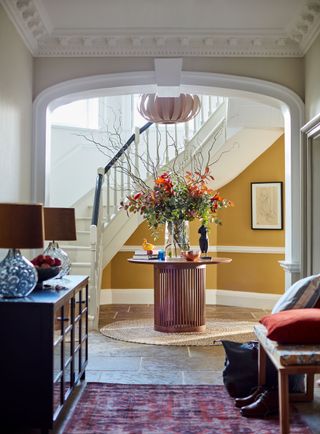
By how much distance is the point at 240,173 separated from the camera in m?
7.78

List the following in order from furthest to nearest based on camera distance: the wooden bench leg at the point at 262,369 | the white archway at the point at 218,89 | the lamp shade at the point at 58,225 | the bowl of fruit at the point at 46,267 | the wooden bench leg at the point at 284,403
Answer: the white archway at the point at 218,89
the lamp shade at the point at 58,225
the wooden bench leg at the point at 262,369
the bowl of fruit at the point at 46,267
the wooden bench leg at the point at 284,403

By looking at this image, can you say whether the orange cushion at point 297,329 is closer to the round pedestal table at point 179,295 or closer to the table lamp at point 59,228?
the table lamp at point 59,228

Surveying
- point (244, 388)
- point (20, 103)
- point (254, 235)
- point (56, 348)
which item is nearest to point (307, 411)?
point (244, 388)

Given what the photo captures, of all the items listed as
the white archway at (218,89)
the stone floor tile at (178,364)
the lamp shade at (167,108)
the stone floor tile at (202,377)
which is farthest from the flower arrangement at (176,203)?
the stone floor tile at (202,377)

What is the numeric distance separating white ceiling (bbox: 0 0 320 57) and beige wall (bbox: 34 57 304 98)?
0.06m

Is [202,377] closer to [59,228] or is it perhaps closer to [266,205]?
[59,228]

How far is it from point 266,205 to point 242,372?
4345mm

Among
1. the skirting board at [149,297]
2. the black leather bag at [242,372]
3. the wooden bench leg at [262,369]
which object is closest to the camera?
the wooden bench leg at [262,369]

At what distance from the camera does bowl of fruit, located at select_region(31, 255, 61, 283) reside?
3.27 m

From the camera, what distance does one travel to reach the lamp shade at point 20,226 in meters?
2.72

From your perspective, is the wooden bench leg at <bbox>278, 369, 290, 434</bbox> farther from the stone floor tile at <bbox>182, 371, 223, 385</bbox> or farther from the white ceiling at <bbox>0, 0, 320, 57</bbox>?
the white ceiling at <bbox>0, 0, 320, 57</bbox>

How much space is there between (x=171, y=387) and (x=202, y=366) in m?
0.68

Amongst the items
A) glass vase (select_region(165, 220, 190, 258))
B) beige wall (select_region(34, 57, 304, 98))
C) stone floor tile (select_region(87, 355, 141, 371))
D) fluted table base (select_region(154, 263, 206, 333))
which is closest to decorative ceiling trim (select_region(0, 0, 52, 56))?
beige wall (select_region(34, 57, 304, 98))

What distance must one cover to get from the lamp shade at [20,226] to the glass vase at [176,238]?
120 inches
